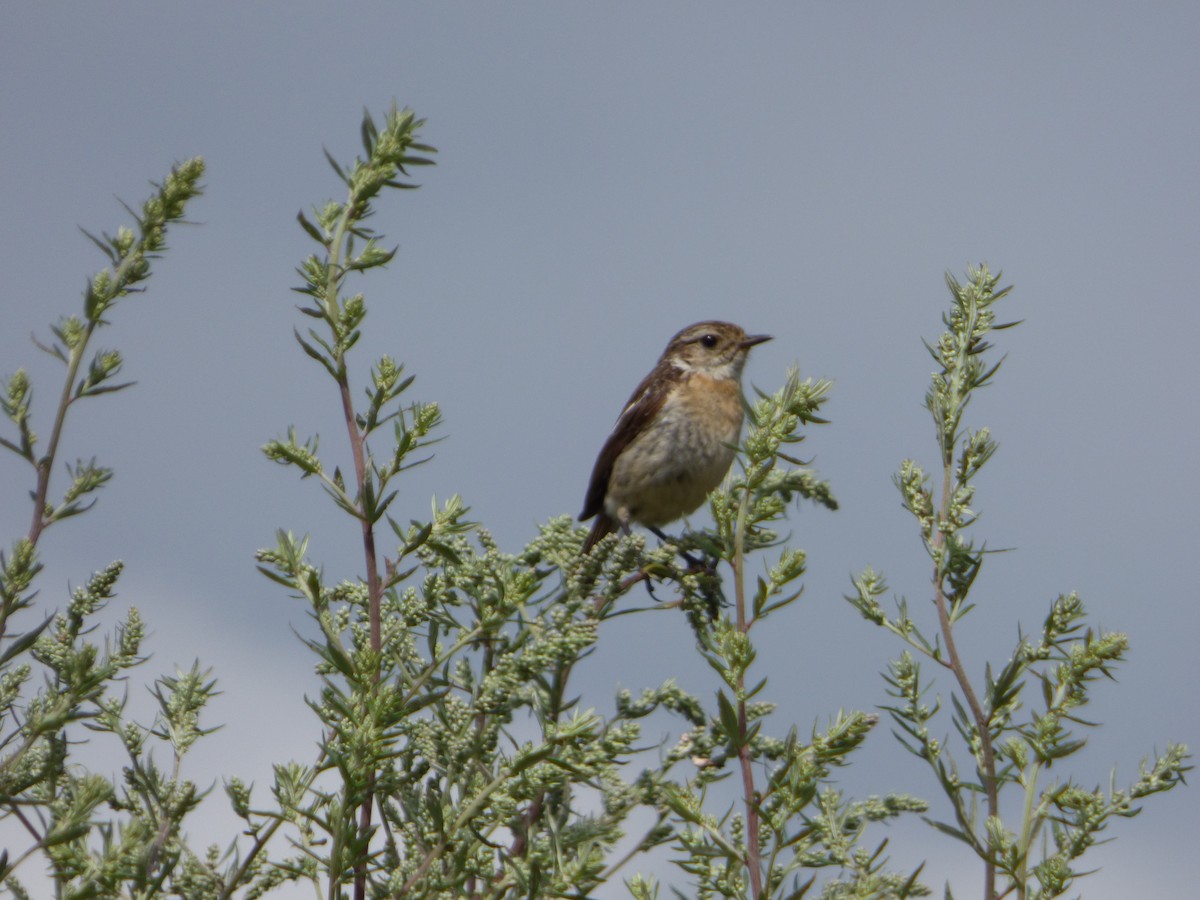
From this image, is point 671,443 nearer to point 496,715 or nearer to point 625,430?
point 625,430

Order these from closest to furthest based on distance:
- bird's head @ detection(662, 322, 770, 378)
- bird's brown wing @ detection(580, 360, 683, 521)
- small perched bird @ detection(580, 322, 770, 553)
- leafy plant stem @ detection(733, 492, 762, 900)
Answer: leafy plant stem @ detection(733, 492, 762, 900) → small perched bird @ detection(580, 322, 770, 553) → bird's brown wing @ detection(580, 360, 683, 521) → bird's head @ detection(662, 322, 770, 378)

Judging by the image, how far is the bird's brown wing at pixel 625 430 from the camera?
878 cm

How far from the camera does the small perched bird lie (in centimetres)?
837

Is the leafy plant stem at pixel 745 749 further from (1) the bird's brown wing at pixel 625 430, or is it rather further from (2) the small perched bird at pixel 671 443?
(1) the bird's brown wing at pixel 625 430

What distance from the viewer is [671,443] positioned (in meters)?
8.42

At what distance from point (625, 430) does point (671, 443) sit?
50 centimetres

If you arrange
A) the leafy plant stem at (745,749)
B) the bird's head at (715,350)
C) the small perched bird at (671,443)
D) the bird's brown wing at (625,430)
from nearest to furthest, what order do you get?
1. the leafy plant stem at (745,749)
2. the small perched bird at (671,443)
3. the bird's brown wing at (625,430)
4. the bird's head at (715,350)

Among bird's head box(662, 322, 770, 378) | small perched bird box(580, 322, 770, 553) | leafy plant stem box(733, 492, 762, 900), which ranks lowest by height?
leafy plant stem box(733, 492, 762, 900)

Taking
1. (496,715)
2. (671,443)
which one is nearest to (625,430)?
(671,443)

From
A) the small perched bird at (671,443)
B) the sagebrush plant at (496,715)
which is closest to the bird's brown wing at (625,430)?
the small perched bird at (671,443)

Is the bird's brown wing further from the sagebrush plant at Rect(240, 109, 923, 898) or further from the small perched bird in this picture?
the sagebrush plant at Rect(240, 109, 923, 898)

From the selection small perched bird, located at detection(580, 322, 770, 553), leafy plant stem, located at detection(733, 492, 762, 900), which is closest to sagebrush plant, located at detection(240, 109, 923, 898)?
leafy plant stem, located at detection(733, 492, 762, 900)

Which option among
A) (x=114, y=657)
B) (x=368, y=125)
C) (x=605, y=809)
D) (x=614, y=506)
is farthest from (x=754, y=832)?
(x=614, y=506)

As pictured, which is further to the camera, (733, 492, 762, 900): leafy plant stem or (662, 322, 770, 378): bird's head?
(662, 322, 770, 378): bird's head
